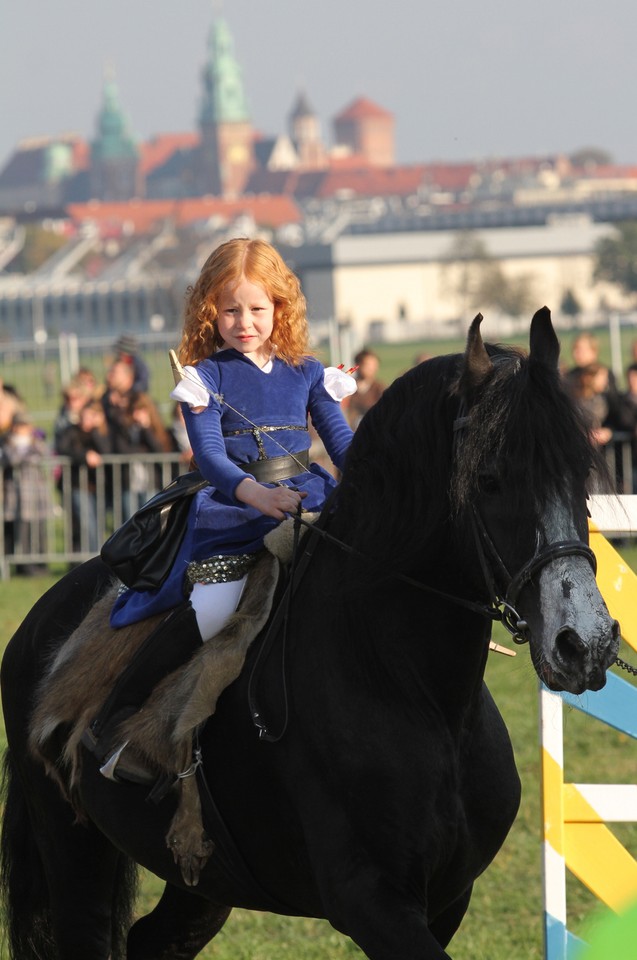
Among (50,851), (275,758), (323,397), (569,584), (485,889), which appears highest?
(323,397)

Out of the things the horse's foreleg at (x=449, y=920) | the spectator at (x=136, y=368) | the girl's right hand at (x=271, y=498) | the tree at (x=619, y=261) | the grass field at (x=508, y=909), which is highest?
the tree at (x=619, y=261)

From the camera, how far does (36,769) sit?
500 cm

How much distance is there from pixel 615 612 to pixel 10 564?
12734mm

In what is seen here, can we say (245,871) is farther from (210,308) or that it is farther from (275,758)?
(210,308)

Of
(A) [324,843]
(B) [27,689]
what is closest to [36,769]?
(B) [27,689]

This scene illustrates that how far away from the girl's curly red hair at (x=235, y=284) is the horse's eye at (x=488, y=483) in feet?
3.58

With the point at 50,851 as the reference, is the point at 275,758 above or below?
above

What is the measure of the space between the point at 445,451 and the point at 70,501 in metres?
13.2

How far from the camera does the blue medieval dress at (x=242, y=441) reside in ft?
14.0

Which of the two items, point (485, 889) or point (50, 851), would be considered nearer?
point (50, 851)

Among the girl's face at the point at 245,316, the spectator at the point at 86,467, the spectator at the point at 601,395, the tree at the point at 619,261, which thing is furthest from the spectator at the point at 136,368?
the tree at the point at 619,261

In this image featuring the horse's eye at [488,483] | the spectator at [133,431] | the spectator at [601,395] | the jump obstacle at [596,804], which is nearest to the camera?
the horse's eye at [488,483]

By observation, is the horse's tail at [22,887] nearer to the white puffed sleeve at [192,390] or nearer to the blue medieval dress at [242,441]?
the blue medieval dress at [242,441]

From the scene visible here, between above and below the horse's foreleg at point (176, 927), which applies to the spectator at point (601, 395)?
above
